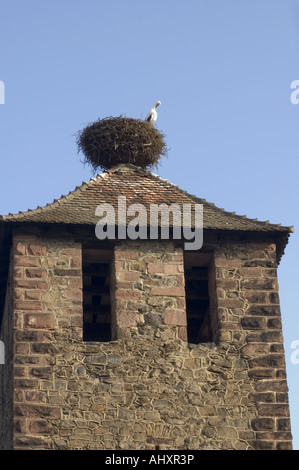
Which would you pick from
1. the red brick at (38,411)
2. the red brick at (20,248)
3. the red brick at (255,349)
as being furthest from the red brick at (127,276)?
the red brick at (38,411)

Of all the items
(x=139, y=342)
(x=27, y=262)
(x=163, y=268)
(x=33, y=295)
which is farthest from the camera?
(x=163, y=268)

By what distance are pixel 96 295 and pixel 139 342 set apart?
1982 millimetres

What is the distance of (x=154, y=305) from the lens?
22.9m

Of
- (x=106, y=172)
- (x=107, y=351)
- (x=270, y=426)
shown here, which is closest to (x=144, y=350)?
(x=107, y=351)

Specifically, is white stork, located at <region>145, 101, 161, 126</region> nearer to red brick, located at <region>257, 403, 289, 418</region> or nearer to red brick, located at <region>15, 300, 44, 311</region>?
red brick, located at <region>15, 300, 44, 311</region>

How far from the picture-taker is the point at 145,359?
74.0ft

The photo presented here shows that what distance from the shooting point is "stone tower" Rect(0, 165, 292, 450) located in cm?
2209

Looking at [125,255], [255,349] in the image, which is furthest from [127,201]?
[255,349]

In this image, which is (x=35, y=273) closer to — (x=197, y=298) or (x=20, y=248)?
(x=20, y=248)

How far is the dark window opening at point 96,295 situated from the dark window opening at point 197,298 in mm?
1149

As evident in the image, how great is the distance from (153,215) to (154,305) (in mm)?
1487

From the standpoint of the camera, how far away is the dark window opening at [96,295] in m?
23.8
